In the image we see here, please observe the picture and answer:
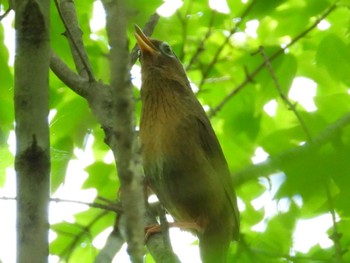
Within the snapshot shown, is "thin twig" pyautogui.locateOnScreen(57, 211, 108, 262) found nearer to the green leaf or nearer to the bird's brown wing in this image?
the bird's brown wing

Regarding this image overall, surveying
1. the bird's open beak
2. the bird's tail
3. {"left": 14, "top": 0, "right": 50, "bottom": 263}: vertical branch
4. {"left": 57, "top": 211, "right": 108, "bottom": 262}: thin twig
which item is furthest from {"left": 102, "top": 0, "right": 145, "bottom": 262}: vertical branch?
the bird's tail

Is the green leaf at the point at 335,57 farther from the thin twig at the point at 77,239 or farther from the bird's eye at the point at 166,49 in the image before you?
the thin twig at the point at 77,239

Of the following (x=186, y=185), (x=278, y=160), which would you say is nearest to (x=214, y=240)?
(x=186, y=185)

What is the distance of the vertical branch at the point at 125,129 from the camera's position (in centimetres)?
182

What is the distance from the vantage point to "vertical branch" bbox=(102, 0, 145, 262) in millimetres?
1817

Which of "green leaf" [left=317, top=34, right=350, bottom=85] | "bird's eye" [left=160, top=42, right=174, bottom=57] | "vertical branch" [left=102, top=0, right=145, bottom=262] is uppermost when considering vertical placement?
"bird's eye" [left=160, top=42, right=174, bottom=57]

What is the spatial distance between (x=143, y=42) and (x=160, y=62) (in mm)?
488

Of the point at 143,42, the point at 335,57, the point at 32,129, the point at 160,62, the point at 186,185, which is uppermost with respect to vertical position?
the point at 160,62

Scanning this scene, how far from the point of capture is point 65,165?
14.4 feet

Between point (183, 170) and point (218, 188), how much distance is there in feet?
0.84

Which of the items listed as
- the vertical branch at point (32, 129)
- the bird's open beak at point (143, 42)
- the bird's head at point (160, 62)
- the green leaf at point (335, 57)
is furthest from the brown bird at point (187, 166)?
the vertical branch at point (32, 129)

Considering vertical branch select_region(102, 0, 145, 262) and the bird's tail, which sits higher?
the bird's tail

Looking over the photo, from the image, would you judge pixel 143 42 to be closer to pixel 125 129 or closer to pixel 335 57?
pixel 335 57

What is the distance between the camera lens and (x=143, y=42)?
5043mm
